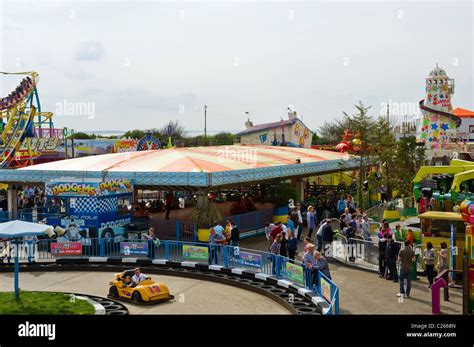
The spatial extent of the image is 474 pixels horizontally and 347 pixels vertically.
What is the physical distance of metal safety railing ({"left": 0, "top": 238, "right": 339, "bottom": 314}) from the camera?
16062 mm

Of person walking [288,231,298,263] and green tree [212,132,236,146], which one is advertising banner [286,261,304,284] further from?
green tree [212,132,236,146]

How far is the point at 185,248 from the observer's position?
18.4m

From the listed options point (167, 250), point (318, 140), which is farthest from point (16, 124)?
point (318, 140)

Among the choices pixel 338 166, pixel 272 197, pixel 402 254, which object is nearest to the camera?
pixel 402 254

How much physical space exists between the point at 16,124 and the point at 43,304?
29.9 metres

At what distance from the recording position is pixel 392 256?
15.6m

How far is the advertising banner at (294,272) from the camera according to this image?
1484cm

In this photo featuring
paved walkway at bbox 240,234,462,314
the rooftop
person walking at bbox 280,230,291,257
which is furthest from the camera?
the rooftop

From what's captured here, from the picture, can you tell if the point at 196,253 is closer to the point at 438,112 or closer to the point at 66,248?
the point at 66,248

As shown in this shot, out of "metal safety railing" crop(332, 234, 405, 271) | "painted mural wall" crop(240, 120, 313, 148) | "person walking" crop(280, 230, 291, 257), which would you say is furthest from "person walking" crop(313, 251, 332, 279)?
"painted mural wall" crop(240, 120, 313, 148)

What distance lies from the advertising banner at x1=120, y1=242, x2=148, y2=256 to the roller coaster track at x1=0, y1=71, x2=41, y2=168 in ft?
73.1
